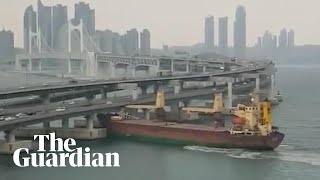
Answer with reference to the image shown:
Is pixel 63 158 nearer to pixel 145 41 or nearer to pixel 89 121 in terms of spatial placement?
pixel 89 121

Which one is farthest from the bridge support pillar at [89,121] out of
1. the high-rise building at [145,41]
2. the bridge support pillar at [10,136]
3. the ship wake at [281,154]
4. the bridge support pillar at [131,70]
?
the high-rise building at [145,41]

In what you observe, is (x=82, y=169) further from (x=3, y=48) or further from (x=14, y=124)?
(x=3, y=48)

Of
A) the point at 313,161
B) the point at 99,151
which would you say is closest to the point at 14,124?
the point at 99,151

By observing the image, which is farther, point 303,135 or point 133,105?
point 133,105

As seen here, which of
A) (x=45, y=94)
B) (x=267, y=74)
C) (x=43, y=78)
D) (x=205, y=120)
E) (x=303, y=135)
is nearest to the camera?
(x=303, y=135)

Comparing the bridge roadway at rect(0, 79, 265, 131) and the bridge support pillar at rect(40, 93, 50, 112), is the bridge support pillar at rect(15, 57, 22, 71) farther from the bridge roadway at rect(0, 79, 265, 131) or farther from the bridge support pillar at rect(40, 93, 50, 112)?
the bridge support pillar at rect(40, 93, 50, 112)

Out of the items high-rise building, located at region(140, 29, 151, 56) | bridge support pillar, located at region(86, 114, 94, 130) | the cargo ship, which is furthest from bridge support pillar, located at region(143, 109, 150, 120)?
high-rise building, located at region(140, 29, 151, 56)
